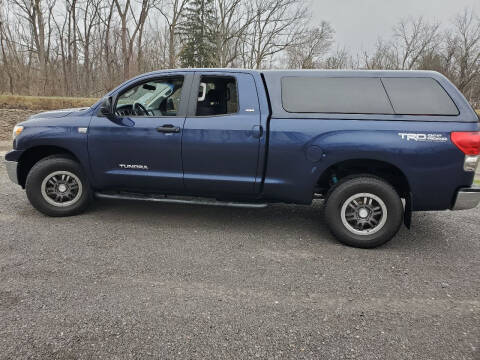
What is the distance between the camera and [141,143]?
13.4 feet

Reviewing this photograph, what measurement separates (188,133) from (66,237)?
6.01 feet

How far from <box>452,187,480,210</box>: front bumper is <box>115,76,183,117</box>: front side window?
3.38 m

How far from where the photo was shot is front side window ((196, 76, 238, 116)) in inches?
162

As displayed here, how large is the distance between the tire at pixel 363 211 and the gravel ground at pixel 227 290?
0.17 m

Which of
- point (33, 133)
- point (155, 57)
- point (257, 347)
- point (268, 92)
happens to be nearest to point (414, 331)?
point (257, 347)

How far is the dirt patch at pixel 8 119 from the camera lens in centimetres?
1317

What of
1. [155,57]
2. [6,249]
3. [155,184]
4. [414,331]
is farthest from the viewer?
[155,57]

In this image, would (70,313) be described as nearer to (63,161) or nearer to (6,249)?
(6,249)

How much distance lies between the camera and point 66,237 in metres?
3.83

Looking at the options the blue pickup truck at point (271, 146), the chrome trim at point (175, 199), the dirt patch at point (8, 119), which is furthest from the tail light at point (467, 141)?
the dirt patch at point (8, 119)

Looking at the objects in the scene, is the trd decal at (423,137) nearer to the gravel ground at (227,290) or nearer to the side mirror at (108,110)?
the gravel ground at (227,290)

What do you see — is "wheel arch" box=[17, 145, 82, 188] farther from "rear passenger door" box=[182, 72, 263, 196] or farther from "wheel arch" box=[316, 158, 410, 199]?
"wheel arch" box=[316, 158, 410, 199]

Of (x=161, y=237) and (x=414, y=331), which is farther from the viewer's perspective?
(x=161, y=237)

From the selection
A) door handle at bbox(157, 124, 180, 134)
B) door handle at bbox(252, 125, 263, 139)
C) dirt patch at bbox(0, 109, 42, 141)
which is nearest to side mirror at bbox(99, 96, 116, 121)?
door handle at bbox(157, 124, 180, 134)
